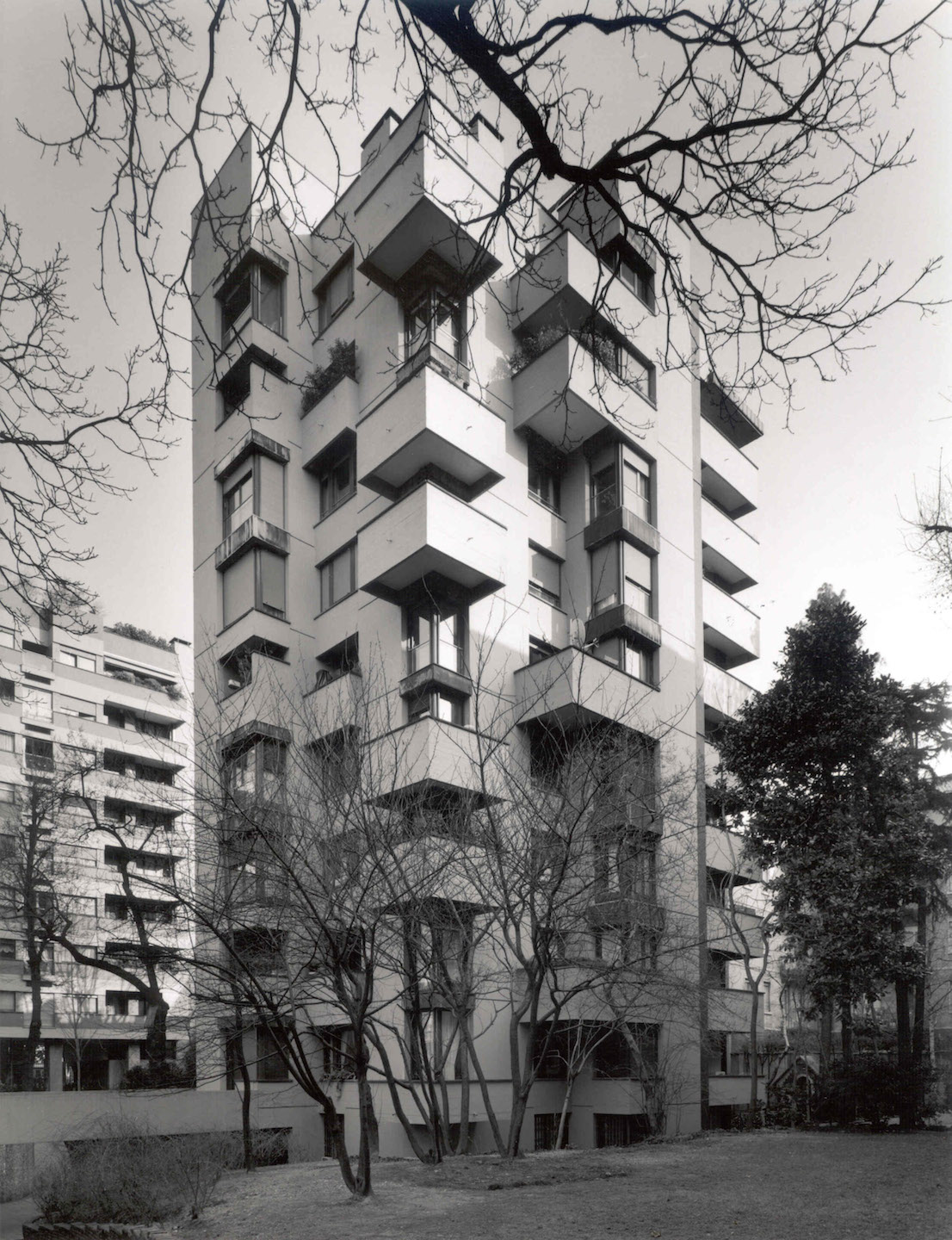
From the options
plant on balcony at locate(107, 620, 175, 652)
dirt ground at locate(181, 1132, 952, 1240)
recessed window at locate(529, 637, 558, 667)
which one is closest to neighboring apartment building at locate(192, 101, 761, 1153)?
recessed window at locate(529, 637, 558, 667)

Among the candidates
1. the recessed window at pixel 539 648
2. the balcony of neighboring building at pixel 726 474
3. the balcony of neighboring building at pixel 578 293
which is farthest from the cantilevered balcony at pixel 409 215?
the balcony of neighboring building at pixel 726 474

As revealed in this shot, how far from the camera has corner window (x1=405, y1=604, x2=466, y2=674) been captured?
76.4 feet

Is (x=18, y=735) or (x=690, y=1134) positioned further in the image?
(x=18, y=735)

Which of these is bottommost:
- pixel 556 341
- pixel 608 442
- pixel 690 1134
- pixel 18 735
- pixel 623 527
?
pixel 690 1134

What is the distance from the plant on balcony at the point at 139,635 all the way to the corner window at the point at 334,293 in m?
32.8

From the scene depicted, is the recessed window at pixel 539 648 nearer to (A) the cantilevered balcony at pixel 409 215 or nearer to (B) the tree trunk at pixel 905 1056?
(A) the cantilevered balcony at pixel 409 215

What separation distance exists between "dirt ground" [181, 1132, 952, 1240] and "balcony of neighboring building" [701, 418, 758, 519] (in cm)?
1849

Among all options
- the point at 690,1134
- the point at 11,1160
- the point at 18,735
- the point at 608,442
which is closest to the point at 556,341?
the point at 608,442

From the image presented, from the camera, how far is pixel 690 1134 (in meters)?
22.9

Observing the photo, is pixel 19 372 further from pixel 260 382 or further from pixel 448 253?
pixel 260 382

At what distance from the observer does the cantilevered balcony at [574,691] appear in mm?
22703

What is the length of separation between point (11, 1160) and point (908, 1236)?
16.4 meters

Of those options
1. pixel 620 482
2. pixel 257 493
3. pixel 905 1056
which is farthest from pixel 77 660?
pixel 905 1056

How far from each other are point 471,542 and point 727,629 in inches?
422
